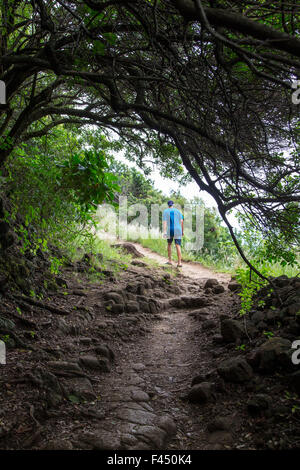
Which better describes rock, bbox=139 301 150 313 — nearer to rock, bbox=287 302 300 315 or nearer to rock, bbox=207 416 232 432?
rock, bbox=287 302 300 315

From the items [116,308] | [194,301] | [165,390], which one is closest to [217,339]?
[165,390]

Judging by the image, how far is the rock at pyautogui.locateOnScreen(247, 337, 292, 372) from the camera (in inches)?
103

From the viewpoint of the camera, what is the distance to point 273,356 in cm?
272

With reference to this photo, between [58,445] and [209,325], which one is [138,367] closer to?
[209,325]

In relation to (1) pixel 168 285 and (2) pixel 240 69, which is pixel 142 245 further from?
(2) pixel 240 69

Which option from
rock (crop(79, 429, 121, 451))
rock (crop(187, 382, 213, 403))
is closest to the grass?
rock (crop(187, 382, 213, 403))

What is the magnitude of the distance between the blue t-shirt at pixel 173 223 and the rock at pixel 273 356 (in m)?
7.55

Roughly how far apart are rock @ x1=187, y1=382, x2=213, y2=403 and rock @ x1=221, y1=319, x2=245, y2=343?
103 centimetres

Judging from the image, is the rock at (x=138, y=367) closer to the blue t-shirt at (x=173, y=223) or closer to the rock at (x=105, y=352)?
the rock at (x=105, y=352)

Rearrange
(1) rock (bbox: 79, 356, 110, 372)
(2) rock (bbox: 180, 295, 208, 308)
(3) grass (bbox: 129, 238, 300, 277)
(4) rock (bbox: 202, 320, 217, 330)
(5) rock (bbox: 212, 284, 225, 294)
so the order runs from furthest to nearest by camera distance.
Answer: (3) grass (bbox: 129, 238, 300, 277)
(5) rock (bbox: 212, 284, 225, 294)
(2) rock (bbox: 180, 295, 208, 308)
(4) rock (bbox: 202, 320, 217, 330)
(1) rock (bbox: 79, 356, 110, 372)

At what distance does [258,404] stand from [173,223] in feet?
27.3

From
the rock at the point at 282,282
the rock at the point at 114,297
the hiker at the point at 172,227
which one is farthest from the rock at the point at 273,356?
the hiker at the point at 172,227

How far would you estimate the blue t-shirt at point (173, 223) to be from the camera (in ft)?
34.2

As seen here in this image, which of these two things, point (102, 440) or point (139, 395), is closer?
point (102, 440)
